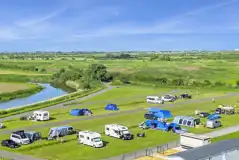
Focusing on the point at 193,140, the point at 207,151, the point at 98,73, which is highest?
the point at 207,151

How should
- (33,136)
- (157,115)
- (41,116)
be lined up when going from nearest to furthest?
(33,136) → (41,116) → (157,115)

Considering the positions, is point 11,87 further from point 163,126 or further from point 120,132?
point 120,132

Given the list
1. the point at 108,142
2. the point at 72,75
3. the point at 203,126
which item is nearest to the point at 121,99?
the point at 203,126

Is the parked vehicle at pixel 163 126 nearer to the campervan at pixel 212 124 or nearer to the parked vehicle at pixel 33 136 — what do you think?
the campervan at pixel 212 124

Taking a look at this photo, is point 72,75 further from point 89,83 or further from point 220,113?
point 220,113

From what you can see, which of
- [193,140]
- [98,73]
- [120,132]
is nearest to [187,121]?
[120,132]

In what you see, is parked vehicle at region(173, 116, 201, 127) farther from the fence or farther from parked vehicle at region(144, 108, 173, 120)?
the fence
